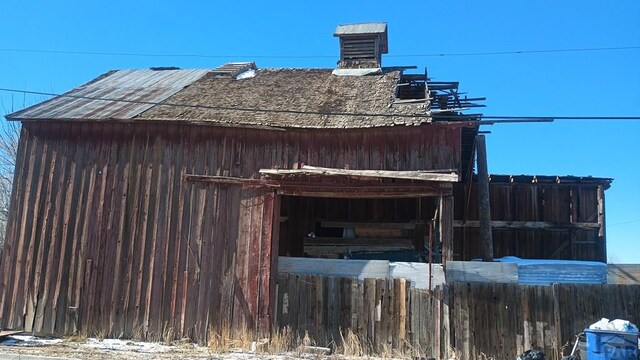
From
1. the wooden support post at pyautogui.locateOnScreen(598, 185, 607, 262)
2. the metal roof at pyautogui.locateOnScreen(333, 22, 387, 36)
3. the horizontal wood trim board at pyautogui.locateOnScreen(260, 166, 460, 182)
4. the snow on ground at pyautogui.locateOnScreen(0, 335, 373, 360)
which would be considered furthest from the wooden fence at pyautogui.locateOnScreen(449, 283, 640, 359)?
the metal roof at pyautogui.locateOnScreen(333, 22, 387, 36)

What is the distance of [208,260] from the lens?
1238 centimetres

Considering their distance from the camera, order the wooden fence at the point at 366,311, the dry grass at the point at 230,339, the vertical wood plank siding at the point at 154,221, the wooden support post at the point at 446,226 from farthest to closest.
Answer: the vertical wood plank siding at the point at 154,221, the dry grass at the point at 230,339, the wooden support post at the point at 446,226, the wooden fence at the point at 366,311

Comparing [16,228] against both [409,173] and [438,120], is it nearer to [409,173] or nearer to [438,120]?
[409,173]

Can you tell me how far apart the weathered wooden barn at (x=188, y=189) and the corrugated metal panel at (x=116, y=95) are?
115 mm

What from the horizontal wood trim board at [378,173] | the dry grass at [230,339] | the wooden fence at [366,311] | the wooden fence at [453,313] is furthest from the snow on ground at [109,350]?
the horizontal wood trim board at [378,173]

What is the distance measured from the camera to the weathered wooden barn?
12.0 meters

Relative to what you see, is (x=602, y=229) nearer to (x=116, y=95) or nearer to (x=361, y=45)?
(x=361, y=45)

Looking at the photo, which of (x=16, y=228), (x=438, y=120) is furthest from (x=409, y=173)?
(x=16, y=228)

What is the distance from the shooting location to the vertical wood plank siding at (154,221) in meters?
12.2

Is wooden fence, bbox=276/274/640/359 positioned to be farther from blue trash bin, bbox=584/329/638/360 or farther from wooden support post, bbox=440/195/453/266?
blue trash bin, bbox=584/329/638/360

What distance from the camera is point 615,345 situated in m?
8.66

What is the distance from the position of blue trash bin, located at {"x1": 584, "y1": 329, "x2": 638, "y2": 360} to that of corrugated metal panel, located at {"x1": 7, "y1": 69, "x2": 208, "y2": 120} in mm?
11401

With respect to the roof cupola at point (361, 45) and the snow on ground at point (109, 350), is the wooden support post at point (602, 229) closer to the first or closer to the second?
the roof cupola at point (361, 45)

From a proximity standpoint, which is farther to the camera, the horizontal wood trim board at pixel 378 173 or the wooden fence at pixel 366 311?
the horizontal wood trim board at pixel 378 173
